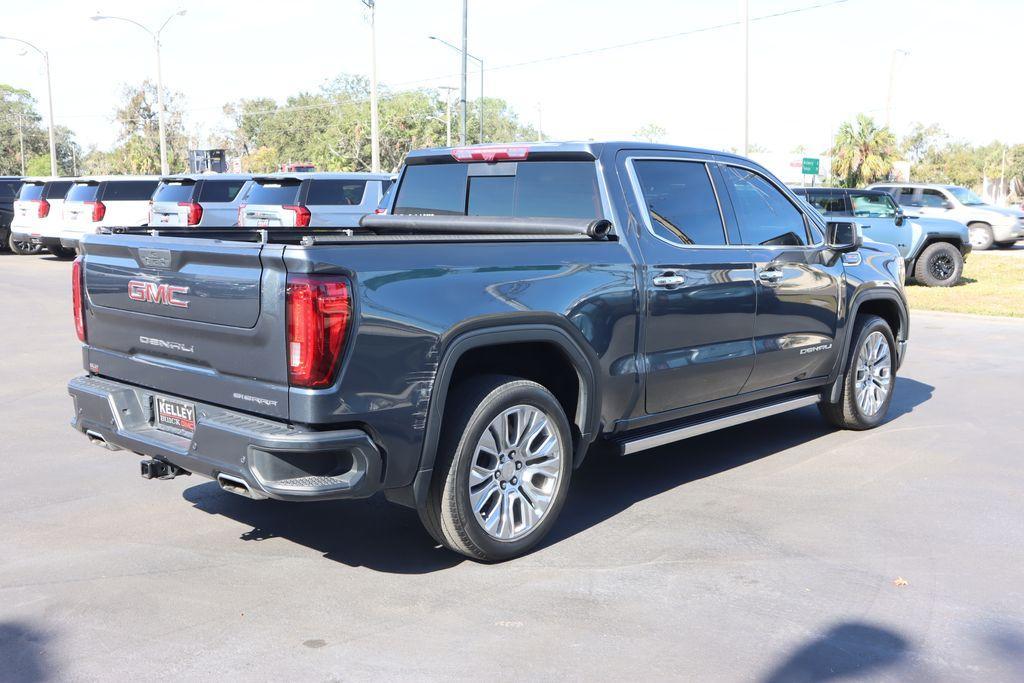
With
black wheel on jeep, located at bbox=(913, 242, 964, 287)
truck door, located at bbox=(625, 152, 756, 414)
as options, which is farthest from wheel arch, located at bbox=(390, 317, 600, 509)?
black wheel on jeep, located at bbox=(913, 242, 964, 287)

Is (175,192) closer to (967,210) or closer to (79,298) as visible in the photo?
(79,298)

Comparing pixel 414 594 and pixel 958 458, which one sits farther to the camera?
pixel 958 458

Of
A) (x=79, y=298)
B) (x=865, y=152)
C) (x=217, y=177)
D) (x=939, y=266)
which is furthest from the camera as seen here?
(x=865, y=152)

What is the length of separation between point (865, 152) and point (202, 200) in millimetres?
33063

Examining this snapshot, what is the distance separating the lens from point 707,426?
579cm

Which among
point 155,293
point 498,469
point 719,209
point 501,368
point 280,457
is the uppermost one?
point 719,209

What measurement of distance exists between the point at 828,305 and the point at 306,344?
4048mm

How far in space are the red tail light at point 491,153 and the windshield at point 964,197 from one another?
22.7 m

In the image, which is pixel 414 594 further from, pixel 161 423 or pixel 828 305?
pixel 828 305

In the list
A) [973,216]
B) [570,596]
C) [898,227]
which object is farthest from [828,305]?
[973,216]

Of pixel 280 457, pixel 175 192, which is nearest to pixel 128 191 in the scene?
pixel 175 192

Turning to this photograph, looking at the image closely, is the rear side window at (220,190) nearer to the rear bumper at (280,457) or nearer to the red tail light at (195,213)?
the red tail light at (195,213)

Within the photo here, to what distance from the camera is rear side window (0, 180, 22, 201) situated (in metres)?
25.7

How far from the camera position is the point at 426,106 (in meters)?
72.2
